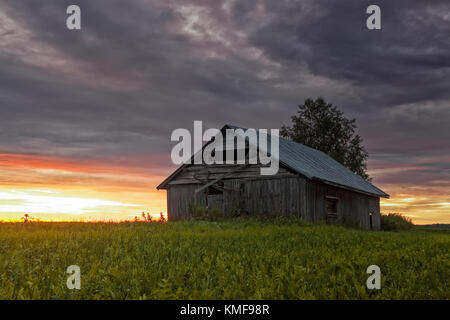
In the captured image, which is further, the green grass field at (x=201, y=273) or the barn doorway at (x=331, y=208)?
the barn doorway at (x=331, y=208)

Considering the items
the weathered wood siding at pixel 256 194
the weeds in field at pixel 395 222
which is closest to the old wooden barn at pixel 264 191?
the weathered wood siding at pixel 256 194

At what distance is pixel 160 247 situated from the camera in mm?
9766

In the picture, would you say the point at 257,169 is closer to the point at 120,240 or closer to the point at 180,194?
the point at 180,194

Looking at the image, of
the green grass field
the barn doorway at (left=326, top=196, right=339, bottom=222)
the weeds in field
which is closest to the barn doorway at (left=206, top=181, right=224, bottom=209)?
the barn doorway at (left=326, top=196, right=339, bottom=222)

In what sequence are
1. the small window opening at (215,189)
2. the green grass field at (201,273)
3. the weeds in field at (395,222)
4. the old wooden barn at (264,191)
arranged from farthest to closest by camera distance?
the weeds in field at (395,222)
the small window opening at (215,189)
the old wooden barn at (264,191)
the green grass field at (201,273)

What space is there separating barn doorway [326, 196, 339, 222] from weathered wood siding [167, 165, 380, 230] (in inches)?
9.0

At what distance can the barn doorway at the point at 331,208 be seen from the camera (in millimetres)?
26297

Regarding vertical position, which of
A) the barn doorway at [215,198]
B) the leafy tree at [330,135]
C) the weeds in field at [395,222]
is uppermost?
the leafy tree at [330,135]

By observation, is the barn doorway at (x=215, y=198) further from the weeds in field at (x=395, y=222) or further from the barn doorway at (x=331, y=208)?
the weeds in field at (x=395, y=222)

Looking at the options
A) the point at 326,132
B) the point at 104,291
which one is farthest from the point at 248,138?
the point at 326,132

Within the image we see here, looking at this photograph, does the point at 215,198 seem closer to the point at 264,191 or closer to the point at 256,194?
the point at 256,194

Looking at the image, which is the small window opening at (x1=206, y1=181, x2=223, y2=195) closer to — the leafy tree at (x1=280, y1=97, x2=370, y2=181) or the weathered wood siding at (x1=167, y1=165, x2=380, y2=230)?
the weathered wood siding at (x1=167, y1=165, x2=380, y2=230)

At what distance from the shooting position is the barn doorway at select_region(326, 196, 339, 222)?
26297 mm
